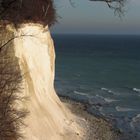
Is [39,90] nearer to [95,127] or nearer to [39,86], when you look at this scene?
[39,86]

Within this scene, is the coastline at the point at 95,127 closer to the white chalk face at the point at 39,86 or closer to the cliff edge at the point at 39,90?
the cliff edge at the point at 39,90

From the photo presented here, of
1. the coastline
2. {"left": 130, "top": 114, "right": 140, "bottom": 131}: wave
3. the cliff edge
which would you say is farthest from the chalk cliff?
{"left": 130, "top": 114, "right": 140, "bottom": 131}: wave

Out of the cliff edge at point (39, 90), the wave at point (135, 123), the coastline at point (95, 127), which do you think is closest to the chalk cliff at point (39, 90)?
the cliff edge at point (39, 90)

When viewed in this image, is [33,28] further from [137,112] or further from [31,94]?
[137,112]

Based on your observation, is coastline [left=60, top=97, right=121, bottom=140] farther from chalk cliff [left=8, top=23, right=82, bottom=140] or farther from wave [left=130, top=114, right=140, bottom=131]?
wave [left=130, top=114, right=140, bottom=131]

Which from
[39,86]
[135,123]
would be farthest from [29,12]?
[135,123]

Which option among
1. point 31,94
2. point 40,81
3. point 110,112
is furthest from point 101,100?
point 31,94
